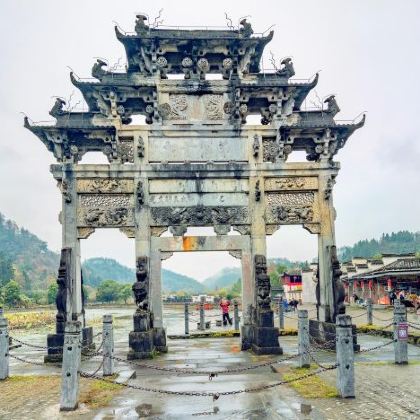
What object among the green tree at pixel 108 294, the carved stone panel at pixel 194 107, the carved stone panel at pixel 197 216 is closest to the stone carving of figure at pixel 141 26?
the carved stone panel at pixel 194 107

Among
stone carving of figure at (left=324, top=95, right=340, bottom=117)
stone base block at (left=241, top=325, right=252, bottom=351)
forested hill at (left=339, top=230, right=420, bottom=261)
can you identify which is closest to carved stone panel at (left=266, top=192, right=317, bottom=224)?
stone carving of figure at (left=324, top=95, right=340, bottom=117)

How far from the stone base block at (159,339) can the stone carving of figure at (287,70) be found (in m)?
9.85

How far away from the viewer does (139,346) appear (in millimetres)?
15477

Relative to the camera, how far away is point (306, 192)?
58.2ft

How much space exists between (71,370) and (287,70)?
13.1 m

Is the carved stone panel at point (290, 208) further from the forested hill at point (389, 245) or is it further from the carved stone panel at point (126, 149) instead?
the forested hill at point (389, 245)

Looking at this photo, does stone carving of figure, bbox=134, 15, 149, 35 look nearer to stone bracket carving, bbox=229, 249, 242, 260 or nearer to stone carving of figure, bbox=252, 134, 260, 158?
stone carving of figure, bbox=252, 134, 260, 158

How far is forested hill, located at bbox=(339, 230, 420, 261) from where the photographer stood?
452ft

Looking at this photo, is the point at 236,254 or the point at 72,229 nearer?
the point at 72,229

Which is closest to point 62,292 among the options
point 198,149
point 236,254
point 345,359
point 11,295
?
point 236,254

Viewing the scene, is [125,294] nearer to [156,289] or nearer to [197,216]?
[156,289]

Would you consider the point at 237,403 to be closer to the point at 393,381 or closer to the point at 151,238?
the point at 393,381

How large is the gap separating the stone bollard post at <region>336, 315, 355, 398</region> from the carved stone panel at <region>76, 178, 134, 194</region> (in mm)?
9439

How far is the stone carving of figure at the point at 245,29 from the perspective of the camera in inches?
725
